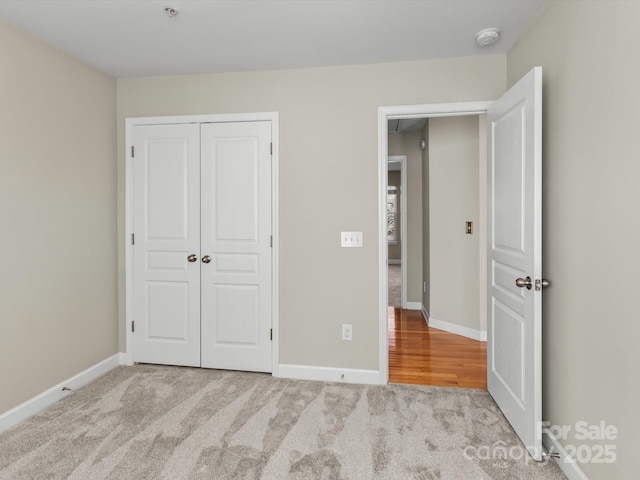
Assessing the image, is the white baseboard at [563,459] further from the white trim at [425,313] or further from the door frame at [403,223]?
the door frame at [403,223]

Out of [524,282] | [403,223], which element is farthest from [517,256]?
[403,223]

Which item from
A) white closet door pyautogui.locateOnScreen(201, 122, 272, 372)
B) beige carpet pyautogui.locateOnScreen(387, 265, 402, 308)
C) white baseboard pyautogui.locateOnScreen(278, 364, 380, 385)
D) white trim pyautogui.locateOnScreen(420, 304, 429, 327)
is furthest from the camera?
beige carpet pyautogui.locateOnScreen(387, 265, 402, 308)

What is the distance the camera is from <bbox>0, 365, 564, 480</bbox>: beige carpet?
1.87m

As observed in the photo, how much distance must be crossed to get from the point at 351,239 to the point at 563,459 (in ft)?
5.91

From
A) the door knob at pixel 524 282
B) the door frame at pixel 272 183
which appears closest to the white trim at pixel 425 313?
the door frame at pixel 272 183

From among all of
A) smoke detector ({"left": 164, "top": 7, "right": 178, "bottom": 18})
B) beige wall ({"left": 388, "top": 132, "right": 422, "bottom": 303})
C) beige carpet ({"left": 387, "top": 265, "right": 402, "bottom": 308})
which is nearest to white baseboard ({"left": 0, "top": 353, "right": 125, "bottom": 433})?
smoke detector ({"left": 164, "top": 7, "right": 178, "bottom": 18})

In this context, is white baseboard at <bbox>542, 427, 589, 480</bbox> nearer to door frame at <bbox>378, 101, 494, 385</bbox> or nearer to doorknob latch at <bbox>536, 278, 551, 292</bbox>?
doorknob latch at <bbox>536, 278, 551, 292</bbox>

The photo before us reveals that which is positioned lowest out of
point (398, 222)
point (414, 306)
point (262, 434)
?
point (262, 434)

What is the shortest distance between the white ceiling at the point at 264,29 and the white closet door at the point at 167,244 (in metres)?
0.64

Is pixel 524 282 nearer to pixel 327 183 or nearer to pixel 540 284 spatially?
pixel 540 284

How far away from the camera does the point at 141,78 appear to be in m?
3.16

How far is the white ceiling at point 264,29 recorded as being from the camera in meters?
2.09

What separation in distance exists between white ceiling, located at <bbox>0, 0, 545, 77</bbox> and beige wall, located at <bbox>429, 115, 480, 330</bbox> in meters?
1.61

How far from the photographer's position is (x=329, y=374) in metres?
2.94
